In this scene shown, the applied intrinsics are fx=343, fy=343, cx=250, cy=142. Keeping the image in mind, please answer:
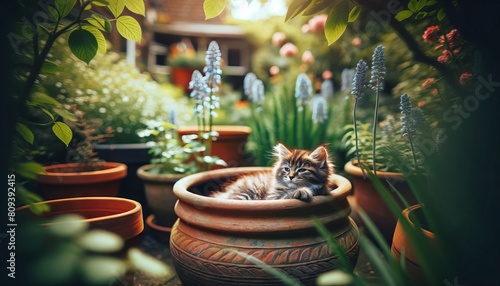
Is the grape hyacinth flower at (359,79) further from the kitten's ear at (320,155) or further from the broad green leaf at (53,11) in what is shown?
the broad green leaf at (53,11)

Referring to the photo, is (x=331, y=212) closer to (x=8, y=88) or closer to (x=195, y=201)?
(x=195, y=201)

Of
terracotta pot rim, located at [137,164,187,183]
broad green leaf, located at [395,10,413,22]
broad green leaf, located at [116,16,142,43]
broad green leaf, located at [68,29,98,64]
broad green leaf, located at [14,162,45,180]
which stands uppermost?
broad green leaf, located at [395,10,413,22]

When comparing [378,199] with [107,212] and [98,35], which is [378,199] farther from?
[98,35]

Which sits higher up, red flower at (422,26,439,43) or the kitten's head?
red flower at (422,26,439,43)

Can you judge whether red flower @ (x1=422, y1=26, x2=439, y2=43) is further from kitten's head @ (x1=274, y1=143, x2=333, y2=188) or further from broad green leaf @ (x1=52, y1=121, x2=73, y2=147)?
broad green leaf @ (x1=52, y1=121, x2=73, y2=147)

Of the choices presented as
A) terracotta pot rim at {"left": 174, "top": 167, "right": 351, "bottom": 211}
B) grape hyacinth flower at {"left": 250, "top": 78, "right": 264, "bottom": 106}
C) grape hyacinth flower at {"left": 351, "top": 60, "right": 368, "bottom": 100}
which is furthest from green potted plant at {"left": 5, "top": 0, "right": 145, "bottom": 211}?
grape hyacinth flower at {"left": 250, "top": 78, "right": 264, "bottom": 106}

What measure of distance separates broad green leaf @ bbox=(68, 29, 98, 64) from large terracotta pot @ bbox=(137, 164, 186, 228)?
52.4 inches

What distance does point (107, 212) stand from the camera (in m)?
1.63

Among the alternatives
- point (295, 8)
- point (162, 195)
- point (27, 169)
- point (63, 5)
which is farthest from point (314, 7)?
point (162, 195)

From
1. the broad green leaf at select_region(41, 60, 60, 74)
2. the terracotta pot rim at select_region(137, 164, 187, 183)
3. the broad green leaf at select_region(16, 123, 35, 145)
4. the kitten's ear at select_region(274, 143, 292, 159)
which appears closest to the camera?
the broad green leaf at select_region(16, 123, 35, 145)

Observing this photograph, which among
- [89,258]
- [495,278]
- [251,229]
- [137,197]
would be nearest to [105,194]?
[137,197]

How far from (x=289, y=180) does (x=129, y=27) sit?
979 millimetres

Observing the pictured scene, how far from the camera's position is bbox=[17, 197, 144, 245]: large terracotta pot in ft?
4.38

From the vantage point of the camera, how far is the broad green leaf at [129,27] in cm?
132
